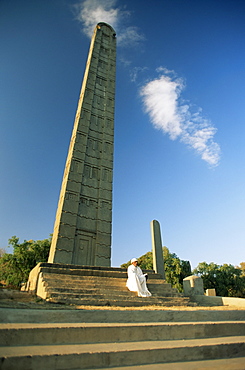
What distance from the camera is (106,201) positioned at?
11664 mm

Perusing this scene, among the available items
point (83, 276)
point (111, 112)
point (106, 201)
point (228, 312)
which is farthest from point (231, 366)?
point (111, 112)

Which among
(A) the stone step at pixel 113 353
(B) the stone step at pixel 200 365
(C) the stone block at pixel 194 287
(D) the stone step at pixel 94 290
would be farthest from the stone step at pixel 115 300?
(B) the stone step at pixel 200 365

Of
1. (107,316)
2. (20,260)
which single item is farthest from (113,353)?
(20,260)

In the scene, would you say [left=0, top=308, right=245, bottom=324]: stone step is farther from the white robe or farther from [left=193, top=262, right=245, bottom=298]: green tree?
[left=193, top=262, right=245, bottom=298]: green tree

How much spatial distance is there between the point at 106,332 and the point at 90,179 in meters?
9.00

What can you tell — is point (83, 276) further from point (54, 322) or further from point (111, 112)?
point (111, 112)

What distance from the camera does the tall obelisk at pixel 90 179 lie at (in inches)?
396

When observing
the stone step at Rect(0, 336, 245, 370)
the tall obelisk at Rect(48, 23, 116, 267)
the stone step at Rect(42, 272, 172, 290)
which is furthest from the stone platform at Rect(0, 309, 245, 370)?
the tall obelisk at Rect(48, 23, 116, 267)

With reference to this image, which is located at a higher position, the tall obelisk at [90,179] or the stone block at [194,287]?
the tall obelisk at [90,179]

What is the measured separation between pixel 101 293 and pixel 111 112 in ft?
35.8

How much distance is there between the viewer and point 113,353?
2850 millimetres

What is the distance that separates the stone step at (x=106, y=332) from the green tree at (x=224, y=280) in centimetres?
2804

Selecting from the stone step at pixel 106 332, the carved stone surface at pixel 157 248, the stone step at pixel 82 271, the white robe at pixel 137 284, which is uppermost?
the carved stone surface at pixel 157 248

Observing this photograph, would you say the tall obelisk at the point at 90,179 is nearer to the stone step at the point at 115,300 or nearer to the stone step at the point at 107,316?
the stone step at the point at 115,300
